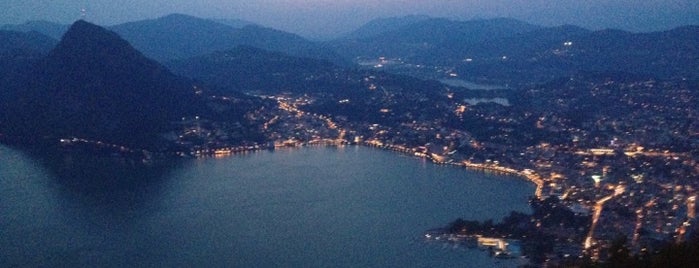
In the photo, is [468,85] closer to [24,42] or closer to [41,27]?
[24,42]

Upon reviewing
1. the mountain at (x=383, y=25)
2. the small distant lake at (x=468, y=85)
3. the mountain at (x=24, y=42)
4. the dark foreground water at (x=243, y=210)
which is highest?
the mountain at (x=383, y=25)

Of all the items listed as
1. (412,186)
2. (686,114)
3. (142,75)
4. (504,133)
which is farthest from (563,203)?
(142,75)

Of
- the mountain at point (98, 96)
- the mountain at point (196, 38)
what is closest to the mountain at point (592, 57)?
the mountain at point (196, 38)

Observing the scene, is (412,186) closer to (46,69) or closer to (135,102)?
(135,102)

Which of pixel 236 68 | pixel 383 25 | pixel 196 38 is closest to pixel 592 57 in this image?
pixel 236 68

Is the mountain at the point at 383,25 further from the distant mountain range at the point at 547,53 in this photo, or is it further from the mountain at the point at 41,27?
the mountain at the point at 41,27

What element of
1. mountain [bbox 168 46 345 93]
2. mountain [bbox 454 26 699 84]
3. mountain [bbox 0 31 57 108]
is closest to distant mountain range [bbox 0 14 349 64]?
mountain [bbox 168 46 345 93]

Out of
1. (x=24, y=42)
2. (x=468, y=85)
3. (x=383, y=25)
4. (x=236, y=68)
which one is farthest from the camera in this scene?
(x=383, y=25)
